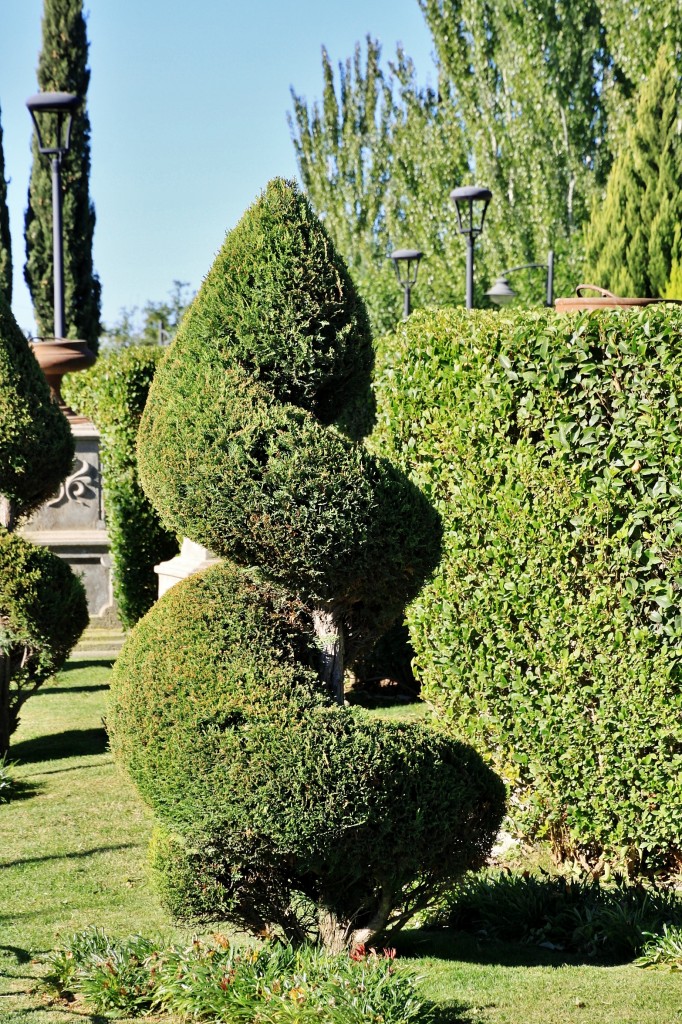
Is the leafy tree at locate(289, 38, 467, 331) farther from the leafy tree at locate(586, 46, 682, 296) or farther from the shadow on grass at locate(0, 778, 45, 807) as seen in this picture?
the shadow on grass at locate(0, 778, 45, 807)

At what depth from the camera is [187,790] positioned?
13.0ft

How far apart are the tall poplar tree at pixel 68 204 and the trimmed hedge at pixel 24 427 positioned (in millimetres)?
21030

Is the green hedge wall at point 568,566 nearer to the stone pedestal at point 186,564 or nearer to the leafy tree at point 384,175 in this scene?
the stone pedestal at point 186,564

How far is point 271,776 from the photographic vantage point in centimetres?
381

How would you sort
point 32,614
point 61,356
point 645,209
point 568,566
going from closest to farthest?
point 568,566, point 32,614, point 61,356, point 645,209

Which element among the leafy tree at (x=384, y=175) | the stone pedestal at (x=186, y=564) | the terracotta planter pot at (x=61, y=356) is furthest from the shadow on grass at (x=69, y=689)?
the leafy tree at (x=384, y=175)

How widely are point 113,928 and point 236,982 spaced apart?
1.35 metres

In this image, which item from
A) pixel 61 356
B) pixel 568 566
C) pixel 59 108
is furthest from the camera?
pixel 61 356

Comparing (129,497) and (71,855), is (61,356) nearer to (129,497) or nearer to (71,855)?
(129,497)

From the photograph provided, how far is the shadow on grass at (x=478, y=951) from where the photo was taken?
4.61m

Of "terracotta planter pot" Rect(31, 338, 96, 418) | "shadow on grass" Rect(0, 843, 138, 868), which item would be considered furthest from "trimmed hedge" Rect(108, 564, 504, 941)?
"terracotta planter pot" Rect(31, 338, 96, 418)

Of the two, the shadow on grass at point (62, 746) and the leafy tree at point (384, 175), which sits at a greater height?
the leafy tree at point (384, 175)

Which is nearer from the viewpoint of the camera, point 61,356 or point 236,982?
point 236,982

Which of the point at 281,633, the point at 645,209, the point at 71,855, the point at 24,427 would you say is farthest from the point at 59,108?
the point at 645,209
